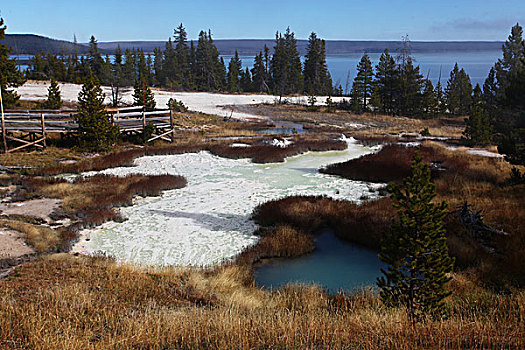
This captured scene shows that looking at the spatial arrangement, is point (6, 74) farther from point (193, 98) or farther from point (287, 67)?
point (287, 67)

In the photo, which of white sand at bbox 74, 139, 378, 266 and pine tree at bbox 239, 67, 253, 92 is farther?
pine tree at bbox 239, 67, 253, 92

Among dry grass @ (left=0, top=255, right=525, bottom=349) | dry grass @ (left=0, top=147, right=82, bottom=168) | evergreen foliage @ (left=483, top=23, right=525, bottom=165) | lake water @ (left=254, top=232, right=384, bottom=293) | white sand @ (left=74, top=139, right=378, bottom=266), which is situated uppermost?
evergreen foliage @ (left=483, top=23, right=525, bottom=165)

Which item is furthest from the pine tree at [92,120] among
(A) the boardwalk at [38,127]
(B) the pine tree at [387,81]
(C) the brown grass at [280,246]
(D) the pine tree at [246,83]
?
(D) the pine tree at [246,83]

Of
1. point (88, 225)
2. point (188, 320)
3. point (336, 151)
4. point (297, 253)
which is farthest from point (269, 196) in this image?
point (336, 151)

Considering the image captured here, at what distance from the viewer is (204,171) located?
23516mm

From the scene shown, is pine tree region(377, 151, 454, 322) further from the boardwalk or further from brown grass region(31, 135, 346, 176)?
the boardwalk

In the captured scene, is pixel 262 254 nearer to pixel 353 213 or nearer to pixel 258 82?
pixel 353 213

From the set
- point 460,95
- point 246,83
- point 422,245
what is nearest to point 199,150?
point 422,245

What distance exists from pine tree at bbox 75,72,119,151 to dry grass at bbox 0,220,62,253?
1389cm

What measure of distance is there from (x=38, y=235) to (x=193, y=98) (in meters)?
59.1

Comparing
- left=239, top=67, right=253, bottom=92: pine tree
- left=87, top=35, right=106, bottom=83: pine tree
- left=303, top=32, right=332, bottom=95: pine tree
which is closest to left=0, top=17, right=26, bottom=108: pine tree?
left=87, top=35, right=106, bottom=83: pine tree

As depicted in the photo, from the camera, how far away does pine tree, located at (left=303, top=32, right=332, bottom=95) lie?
305 feet

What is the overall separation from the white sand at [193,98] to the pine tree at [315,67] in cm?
1559

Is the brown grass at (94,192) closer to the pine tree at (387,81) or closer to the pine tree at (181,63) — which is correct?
the pine tree at (387,81)
